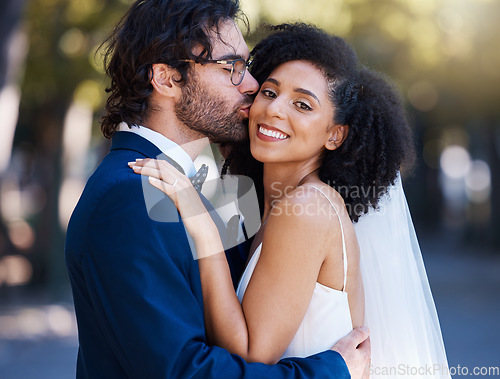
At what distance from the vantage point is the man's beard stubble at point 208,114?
268 centimetres

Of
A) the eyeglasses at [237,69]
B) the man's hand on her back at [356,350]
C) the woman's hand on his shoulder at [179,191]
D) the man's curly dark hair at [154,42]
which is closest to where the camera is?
the woman's hand on his shoulder at [179,191]

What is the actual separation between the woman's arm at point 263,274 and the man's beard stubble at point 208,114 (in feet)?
1.47

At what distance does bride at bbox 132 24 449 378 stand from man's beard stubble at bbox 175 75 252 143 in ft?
0.34

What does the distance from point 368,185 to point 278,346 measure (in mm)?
1007

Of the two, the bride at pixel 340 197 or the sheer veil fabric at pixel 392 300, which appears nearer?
the bride at pixel 340 197

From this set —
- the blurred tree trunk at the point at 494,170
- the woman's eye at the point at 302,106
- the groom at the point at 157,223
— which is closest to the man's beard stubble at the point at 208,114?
the groom at the point at 157,223

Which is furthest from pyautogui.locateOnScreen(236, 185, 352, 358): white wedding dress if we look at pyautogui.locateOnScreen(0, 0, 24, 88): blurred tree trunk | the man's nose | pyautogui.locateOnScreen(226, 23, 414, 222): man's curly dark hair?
pyautogui.locateOnScreen(0, 0, 24, 88): blurred tree trunk

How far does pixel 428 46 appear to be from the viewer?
10.9 meters

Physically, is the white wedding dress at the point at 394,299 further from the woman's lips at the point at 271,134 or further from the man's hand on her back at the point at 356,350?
the woman's lips at the point at 271,134

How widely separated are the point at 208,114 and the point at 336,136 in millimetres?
658

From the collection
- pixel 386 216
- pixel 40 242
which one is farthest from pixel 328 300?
pixel 40 242

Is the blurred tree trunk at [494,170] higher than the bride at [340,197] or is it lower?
higher

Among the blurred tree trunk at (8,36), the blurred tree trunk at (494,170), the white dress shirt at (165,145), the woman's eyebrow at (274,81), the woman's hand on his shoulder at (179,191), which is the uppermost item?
the blurred tree trunk at (494,170)

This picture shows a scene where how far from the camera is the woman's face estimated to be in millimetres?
2809
